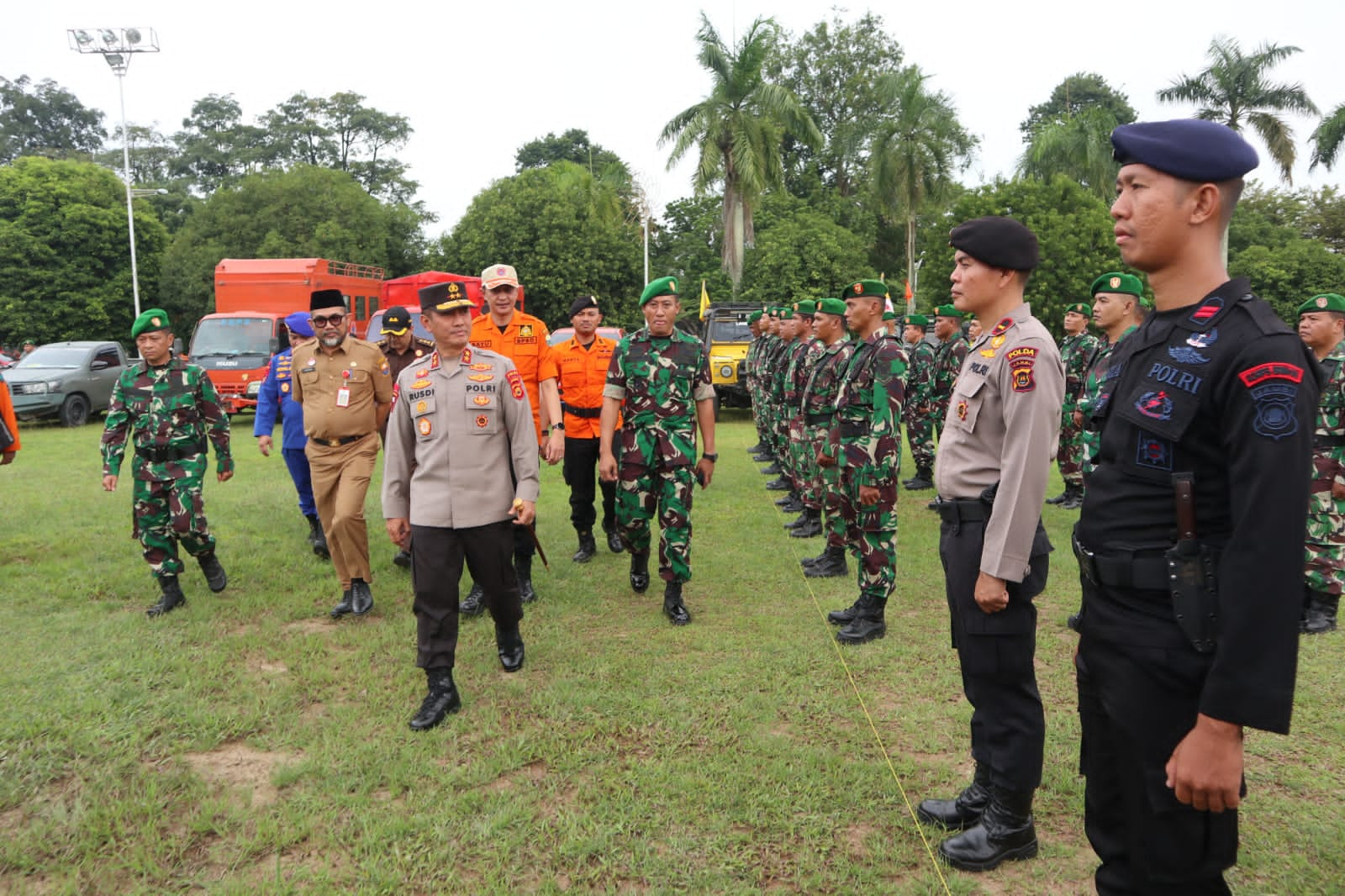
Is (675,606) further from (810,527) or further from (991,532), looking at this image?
(810,527)

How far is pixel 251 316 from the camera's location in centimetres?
1656

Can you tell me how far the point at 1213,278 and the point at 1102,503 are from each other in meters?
0.53

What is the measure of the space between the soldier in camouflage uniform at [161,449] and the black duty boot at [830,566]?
14.6 feet

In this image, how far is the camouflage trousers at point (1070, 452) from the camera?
8.84m

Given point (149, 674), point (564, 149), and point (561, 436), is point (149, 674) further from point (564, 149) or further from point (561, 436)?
point (564, 149)

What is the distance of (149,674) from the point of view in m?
4.57

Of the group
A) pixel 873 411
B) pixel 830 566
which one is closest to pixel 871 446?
pixel 873 411

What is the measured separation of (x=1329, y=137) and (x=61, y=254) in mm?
42925

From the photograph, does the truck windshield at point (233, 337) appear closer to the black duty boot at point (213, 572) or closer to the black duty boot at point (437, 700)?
the black duty boot at point (213, 572)

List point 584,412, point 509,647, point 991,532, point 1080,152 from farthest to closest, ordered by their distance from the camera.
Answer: point 1080,152 < point 584,412 < point 509,647 < point 991,532

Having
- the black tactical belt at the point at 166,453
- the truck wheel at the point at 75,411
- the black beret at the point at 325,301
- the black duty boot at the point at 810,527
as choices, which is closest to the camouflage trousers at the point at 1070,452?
the black duty boot at the point at 810,527

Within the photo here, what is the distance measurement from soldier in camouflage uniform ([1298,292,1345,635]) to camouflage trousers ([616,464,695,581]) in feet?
12.5

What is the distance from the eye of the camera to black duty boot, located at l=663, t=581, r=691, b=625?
5457 millimetres

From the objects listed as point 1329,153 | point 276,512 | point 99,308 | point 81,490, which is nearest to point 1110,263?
point 1329,153
